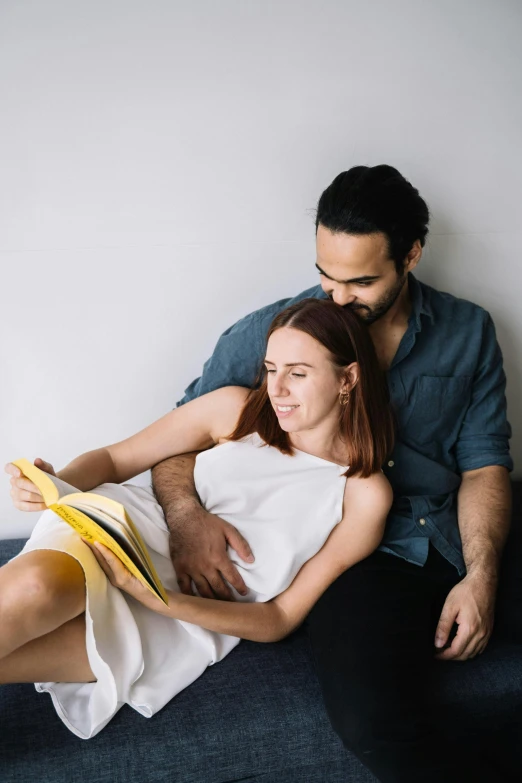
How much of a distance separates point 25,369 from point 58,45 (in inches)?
36.6

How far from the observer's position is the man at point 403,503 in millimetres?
1642

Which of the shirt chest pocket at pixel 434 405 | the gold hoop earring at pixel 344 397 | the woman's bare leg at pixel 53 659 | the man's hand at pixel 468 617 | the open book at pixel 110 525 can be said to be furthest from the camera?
the shirt chest pocket at pixel 434 405

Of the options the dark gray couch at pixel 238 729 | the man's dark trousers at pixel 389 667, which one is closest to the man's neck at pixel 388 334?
the man's dark trousers at pixel 389 667

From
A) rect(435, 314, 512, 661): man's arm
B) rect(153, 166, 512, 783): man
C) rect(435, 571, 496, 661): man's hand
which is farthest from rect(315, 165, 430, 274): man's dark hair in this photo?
rect(435, 571, 496, 661): man's hand

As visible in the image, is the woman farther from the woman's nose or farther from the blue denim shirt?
the blue denim shirt

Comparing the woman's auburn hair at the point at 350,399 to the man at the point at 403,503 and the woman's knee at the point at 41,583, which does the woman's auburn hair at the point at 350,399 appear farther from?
the woman's knee at the point at 41,583

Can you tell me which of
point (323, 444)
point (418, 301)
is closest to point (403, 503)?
point (323, 444)

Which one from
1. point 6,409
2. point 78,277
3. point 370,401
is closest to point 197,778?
point 370,401

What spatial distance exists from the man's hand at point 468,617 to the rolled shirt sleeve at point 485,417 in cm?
42

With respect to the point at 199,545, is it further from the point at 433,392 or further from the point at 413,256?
the point at 413,256

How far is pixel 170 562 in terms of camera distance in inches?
75.0

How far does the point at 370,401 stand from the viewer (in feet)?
6.56

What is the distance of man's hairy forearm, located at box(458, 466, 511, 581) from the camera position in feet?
6.62

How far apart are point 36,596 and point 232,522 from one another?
0.61 meters
